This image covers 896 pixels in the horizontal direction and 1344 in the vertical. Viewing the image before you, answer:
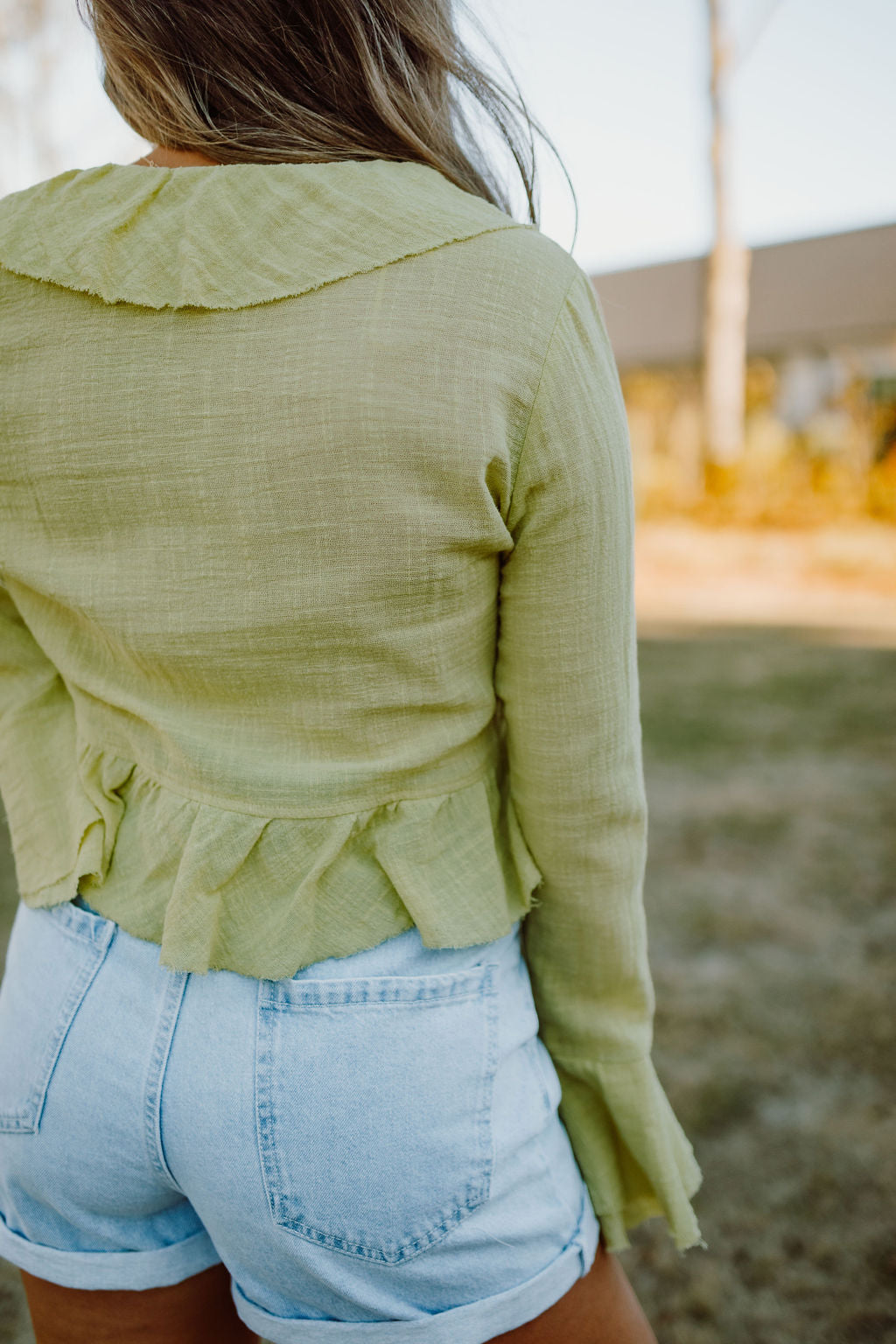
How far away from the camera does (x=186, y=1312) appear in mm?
954

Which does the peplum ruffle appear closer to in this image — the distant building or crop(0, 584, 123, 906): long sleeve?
crop(0, 584, 123, 906): long sleeve

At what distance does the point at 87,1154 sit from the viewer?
0.84 meters

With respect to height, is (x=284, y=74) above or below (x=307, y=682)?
above

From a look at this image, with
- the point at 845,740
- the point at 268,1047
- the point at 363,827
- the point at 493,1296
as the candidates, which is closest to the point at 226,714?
the point at 363,827

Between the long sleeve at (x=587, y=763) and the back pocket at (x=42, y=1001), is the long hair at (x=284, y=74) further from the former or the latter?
the back pocket at (x=42, y=1001)

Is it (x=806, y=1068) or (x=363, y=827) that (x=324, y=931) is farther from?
(x=806, y=1068)

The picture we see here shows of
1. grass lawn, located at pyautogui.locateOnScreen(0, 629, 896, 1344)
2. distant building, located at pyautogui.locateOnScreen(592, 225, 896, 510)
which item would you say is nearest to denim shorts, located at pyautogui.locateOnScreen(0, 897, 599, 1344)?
grass lawn, located at pyautogui.locateOnScreen(0, 629, 896, 1344)

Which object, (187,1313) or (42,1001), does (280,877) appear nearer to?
(42,1001)

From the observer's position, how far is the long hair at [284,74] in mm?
825

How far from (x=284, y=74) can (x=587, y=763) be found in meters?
0.64

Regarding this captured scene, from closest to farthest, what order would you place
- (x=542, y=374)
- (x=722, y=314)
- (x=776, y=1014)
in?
(x=542, y=374) < (x=776, y=1014) < (x=722, y=314)

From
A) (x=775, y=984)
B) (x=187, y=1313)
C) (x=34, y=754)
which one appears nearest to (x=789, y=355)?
(x=775, y=984)

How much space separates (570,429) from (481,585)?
0.14 metres

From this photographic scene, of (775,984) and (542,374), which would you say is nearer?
(542,374)
